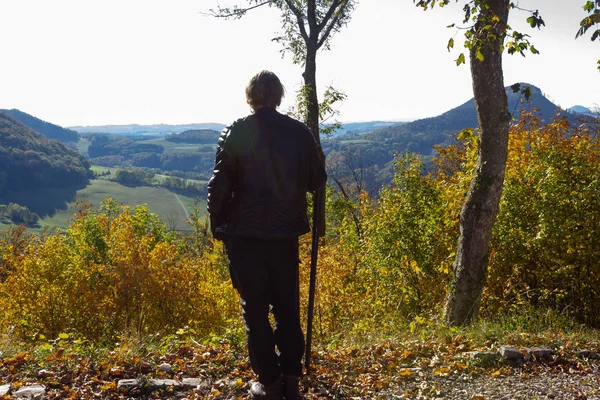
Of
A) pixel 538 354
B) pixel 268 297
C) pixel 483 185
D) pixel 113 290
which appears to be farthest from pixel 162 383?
pixel 113 290

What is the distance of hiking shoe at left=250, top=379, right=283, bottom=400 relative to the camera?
3.74m

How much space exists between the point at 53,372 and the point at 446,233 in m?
9.15

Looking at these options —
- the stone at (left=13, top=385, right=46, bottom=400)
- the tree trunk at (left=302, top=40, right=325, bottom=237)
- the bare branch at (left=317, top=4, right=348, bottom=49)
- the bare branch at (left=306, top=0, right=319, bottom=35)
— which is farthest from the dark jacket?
the bare branch at (left=317, top=4, right=348, bottom=49)

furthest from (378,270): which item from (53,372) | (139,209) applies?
(139,209)

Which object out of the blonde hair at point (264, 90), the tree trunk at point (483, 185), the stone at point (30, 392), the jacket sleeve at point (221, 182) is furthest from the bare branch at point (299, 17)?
the stone at point (30, 392)

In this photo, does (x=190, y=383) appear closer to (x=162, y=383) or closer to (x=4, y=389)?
(x=162, y=383)

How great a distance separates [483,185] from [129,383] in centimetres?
504

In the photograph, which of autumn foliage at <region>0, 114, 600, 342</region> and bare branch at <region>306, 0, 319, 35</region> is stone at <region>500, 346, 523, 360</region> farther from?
bare branch at <region>306, 0, 319, 35</region>

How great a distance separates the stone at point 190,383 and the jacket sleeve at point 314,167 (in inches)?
82.1

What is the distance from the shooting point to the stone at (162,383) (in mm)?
4312

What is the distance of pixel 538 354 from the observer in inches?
194

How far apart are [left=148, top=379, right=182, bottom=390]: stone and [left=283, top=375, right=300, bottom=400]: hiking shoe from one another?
1.10 m

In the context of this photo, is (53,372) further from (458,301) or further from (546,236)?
(546,236)

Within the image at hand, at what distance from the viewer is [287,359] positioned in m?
3.81
